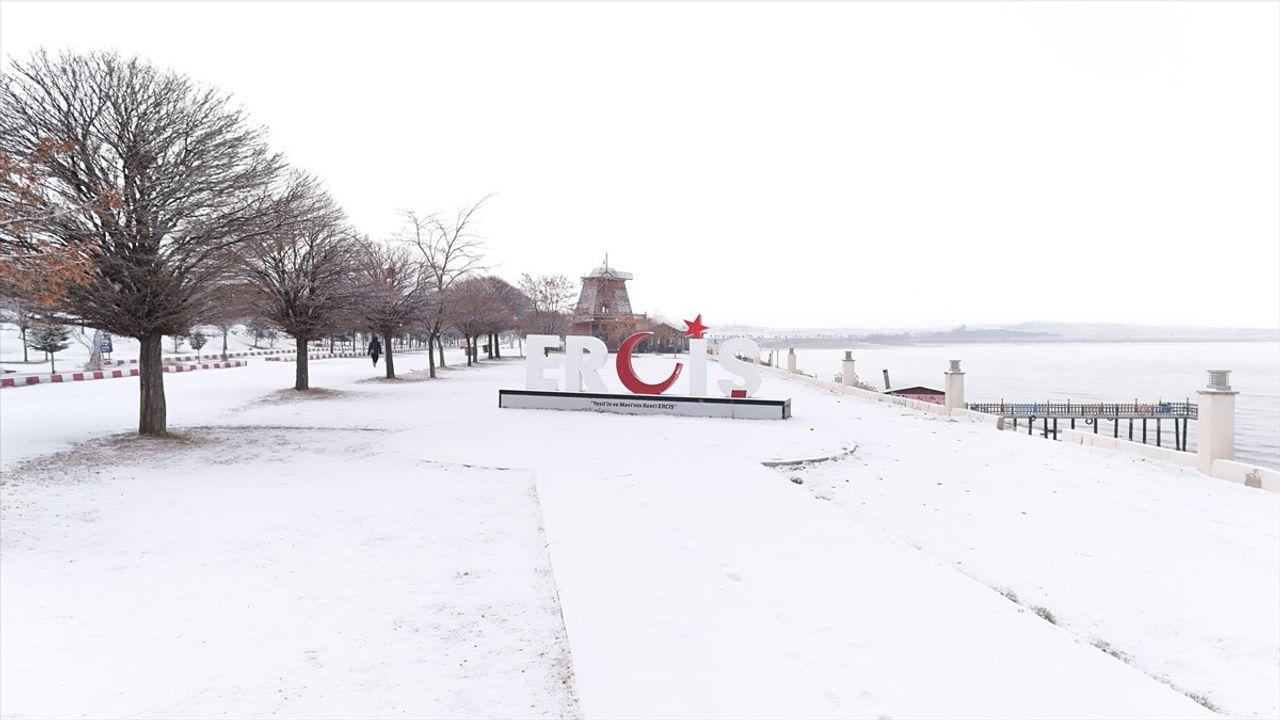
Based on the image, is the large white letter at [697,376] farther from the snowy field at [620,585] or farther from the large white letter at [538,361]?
the snowy field at [620,585]

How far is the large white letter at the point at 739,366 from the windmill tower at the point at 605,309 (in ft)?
168

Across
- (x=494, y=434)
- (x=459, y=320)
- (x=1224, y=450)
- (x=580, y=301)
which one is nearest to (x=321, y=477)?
(x=494, y=434)

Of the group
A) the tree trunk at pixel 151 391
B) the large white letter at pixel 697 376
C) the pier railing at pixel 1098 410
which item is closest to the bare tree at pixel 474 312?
the large white letter at pixel 697 376

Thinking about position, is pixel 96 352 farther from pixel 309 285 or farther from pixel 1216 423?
pixel 1216 423

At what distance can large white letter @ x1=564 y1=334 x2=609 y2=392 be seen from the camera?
1998 centimetres

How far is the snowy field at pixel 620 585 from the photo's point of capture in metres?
4.43

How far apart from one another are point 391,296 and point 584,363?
12489 millimetres

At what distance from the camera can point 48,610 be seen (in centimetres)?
599

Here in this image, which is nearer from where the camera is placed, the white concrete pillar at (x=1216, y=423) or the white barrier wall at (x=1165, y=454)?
the white barrier wall at (x=1165, y=454)

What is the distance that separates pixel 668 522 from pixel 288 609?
3.98 metres

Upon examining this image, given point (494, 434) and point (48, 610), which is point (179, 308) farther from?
point (48, 610)

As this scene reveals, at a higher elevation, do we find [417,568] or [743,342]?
[743,342]

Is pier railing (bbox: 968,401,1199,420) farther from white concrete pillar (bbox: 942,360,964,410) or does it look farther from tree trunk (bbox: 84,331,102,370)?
tree trunk (bbox: 84,331,102,370)

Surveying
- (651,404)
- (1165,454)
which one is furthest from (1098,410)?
(651,404)
